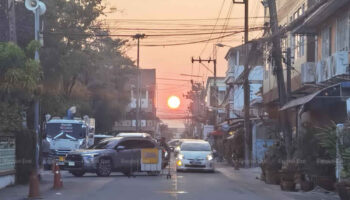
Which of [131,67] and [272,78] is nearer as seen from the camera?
[272,78]

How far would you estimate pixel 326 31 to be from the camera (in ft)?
86.7

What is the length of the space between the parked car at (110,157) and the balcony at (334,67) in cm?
835

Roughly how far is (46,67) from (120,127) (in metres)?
41.8

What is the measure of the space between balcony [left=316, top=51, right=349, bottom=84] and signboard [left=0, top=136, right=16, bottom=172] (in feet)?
39.9

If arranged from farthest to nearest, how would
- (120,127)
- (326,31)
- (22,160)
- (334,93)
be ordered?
(120,127) < (326,31) < (334,93) < (22,160)

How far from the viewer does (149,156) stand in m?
25.7

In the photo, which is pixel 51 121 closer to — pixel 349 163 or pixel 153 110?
pixel 349 163

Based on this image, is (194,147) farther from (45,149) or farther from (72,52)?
(72,52)

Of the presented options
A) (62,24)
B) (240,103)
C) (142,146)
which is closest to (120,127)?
(240,103)

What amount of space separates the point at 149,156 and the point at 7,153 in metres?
7.90

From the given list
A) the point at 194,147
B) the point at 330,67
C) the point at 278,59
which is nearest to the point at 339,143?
the point at 330,67

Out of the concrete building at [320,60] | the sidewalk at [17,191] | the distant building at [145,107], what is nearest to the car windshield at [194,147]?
the concrete building at [320,60]

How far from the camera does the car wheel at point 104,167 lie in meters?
25.0

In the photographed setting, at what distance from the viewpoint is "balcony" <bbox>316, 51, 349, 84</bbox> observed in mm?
22062
